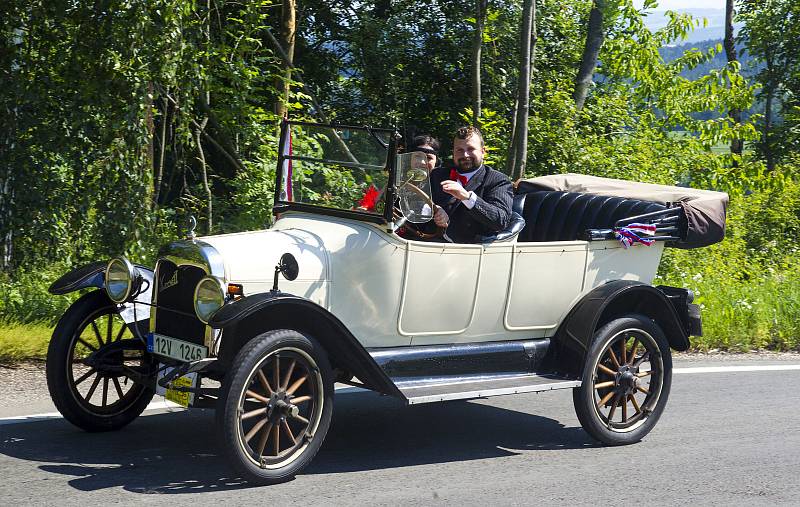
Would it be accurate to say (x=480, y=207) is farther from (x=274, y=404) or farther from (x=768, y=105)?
(x=768, y=105)

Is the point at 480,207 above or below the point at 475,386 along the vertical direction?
above

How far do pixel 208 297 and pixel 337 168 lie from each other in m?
1.25

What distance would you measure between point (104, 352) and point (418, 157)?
2.04 m

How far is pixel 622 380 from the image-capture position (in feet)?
19.5

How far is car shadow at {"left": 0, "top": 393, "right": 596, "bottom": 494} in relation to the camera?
15.9ft

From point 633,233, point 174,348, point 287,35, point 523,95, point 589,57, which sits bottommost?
point 174,348

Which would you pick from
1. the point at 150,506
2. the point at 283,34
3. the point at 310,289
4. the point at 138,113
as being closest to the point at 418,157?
the point at 310,289

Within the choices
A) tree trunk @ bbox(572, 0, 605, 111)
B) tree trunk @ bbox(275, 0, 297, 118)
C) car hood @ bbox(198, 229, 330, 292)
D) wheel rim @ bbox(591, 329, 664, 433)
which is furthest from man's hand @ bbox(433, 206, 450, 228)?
tree trunk @ bbox(572, 0, 605, 111)

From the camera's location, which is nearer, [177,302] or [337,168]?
[177,302]

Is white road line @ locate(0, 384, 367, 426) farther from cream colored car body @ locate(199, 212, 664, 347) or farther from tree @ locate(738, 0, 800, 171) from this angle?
tree @ locate(738, 0, 800, 171)

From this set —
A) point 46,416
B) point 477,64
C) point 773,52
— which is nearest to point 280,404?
point 46,416

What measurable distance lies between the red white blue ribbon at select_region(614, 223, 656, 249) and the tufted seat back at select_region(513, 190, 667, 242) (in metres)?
0.21

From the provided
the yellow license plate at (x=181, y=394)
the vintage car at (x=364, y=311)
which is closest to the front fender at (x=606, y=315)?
the vintage car at (x=364, y=311)

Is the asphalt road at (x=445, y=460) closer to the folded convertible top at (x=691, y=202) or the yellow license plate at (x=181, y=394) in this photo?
the yellow license plate at (x=181, y=394)
